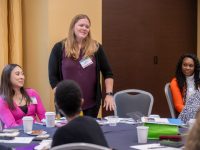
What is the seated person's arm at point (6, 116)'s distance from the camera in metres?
3.64

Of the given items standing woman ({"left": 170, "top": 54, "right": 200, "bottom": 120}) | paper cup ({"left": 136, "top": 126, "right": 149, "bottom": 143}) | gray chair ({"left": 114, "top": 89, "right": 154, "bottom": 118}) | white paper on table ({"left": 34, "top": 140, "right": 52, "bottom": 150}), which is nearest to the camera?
white paper on table ({"left": 34, "top": 140, "right": 52, "bottom": 150})

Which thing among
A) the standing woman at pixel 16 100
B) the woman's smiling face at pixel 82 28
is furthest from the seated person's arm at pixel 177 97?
the standing woman at pixel 16 100

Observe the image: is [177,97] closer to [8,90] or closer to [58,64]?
[58,64]

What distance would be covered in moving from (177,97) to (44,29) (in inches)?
71.2

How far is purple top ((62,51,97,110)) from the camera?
4134 millimetres

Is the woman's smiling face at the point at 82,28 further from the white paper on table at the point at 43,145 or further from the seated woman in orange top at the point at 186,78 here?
the white paper on table at the point at 43,145

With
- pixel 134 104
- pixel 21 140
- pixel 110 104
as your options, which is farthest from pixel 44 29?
pixel 21 140

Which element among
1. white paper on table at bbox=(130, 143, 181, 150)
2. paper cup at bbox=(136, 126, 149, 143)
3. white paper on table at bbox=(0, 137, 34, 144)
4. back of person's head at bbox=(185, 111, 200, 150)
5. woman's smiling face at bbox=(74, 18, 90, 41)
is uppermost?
woman's smiling face at bbox=(74, 18, 90, 41)

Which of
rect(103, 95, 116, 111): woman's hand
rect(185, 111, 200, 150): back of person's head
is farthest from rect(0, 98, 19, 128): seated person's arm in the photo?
rect(185, 111, 200, 150): back of person's head

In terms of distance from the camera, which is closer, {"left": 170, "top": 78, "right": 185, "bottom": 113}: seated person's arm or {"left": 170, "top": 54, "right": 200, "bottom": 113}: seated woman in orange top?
{"left": 170, "top": 78, "right": 185, "bottom": 113}: seated person's arm

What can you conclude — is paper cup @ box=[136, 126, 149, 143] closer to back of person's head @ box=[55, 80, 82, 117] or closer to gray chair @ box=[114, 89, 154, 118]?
back of person's head @ box=[55, 80, 82, 117]

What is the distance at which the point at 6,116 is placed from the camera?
3650mm

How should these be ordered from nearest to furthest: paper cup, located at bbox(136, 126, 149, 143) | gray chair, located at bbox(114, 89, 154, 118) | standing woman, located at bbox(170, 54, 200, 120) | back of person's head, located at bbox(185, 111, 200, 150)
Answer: back of person's head, located at bbox(185, 111, 200, 150)
paper cup, located at bbox(136, 126, 149, 143)
gray chair, located at bbox(114, 89, 154, 118)
standing woman, located at bbox(170, 54, 200, 120)

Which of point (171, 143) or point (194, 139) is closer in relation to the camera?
point (194, 139)
